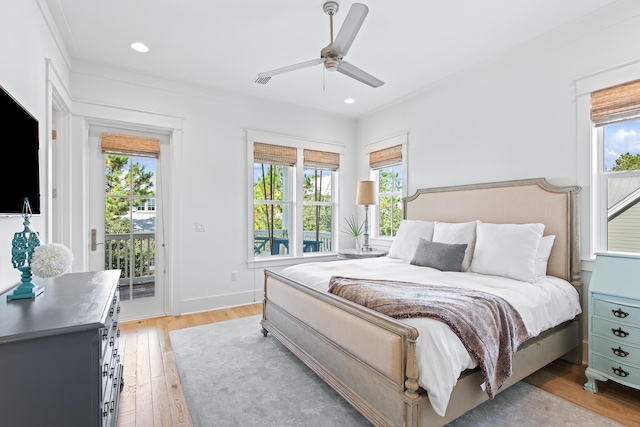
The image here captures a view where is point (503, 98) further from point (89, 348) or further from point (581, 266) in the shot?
point (89, 348)

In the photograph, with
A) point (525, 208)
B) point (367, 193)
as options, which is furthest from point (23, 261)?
point (367, 193)

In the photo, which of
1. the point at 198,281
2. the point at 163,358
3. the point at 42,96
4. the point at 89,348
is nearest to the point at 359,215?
the point at 198,281

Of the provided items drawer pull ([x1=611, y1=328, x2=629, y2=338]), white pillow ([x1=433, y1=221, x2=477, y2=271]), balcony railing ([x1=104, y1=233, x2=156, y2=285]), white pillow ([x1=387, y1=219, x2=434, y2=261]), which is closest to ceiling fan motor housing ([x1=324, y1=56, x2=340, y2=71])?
white pillow ([x1=433, y1=221, x2=477, y2=271])

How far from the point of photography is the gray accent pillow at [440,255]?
9.80 feet

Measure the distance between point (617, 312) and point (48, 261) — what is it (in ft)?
10.9

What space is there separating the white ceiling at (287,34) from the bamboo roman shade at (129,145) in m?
→ 0.76

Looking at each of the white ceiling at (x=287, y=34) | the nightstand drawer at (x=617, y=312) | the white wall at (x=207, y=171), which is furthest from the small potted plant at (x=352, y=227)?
the nightstand drawer at (x=617, y=312)

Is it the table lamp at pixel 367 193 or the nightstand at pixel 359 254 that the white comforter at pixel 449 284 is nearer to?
the nightstand at pixel 359 254

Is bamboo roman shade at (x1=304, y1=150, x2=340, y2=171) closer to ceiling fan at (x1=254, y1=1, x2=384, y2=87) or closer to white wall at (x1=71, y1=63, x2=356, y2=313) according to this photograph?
white wall at (x1=71, y1=63, x2=356, y2=313)

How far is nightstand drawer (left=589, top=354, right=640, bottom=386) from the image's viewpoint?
2066 millimetres

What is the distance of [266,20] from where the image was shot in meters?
2.70

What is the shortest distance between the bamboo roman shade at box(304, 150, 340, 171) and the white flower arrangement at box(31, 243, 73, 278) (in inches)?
145

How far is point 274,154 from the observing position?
4.66 meters

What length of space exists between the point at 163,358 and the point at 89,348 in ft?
6.04
